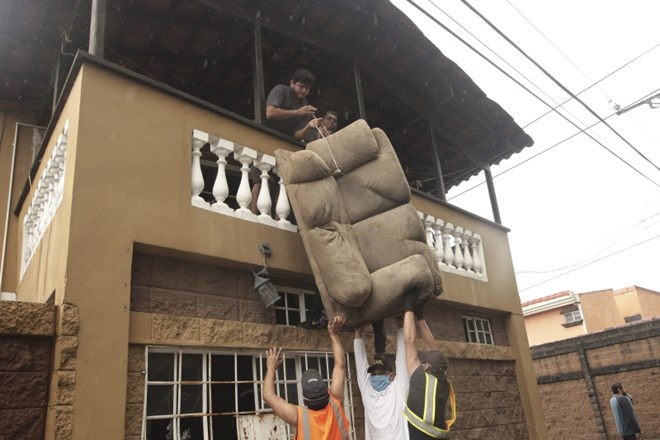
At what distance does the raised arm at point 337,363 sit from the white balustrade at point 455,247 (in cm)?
263

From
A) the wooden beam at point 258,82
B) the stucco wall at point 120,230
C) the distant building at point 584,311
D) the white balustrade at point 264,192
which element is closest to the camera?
the stucco wall at point 120,230

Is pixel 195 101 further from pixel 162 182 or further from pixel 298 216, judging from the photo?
pixel 298 216

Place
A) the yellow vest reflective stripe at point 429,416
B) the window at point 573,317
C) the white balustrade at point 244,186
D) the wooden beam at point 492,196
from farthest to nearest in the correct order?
the window at point 573,317 → the wooden beam at point 492,196 → the white balustrade at point 244,186 → the yellow vest reflective stripe at point 429,416

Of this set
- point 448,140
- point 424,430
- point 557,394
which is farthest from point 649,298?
point 424,430

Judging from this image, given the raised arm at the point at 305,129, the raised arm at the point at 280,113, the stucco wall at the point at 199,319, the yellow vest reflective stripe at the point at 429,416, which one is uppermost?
the raised arm at the point at 280,113

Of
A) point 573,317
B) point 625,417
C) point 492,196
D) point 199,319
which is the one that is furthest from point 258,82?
point 573,317

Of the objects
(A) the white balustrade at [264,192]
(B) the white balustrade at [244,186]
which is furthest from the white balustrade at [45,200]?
(A) the white balustrade at [264,192]

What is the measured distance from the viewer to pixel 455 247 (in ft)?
24.8

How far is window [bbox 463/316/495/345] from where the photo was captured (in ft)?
24.5

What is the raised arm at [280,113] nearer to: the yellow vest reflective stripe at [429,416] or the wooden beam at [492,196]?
the yellow vest reflective stripe at [429,416]

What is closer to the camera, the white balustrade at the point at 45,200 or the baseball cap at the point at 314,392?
the baseball cap at the point at 314,392

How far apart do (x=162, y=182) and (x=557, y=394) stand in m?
13.6

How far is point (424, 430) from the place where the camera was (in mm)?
4020

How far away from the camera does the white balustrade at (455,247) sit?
22.9 ft
